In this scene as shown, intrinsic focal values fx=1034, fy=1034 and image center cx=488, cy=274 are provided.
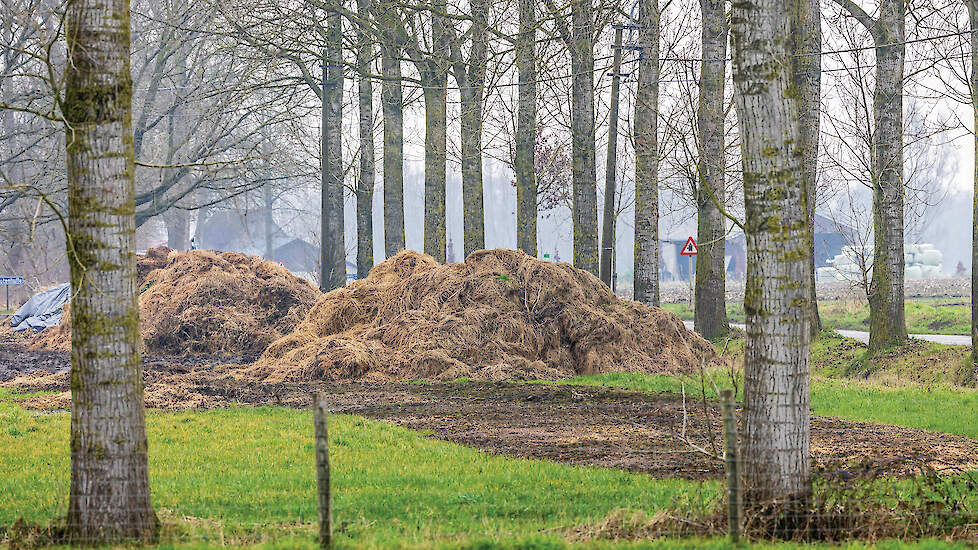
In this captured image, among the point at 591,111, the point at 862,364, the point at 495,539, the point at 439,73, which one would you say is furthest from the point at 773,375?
the point at 439,73

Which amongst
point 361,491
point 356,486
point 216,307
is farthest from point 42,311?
point 361,491

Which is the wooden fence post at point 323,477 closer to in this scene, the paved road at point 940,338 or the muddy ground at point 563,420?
the muddy ground at point 563,420

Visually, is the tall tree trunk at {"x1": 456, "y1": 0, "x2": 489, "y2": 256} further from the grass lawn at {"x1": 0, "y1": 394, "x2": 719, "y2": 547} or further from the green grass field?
the grass lawn at {"x1": 0, "y1": 394, "x2": 719, "y2": 547}

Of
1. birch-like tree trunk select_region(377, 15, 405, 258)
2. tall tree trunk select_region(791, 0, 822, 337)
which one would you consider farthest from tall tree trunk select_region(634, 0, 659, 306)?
birch-like tree trunk select_region(377, 15, 405, 258)

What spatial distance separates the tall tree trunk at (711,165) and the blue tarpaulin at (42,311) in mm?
20840

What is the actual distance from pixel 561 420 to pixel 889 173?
12.4 m

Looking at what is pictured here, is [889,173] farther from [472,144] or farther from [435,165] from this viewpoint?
[435,165]

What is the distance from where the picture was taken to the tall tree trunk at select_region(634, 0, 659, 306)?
25.0m

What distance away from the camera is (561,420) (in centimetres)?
1388

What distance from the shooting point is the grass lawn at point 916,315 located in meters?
35.2

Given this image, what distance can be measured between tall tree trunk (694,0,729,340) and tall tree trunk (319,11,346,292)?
1038 cm

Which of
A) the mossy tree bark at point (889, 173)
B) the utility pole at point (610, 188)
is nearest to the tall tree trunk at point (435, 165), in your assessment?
the utility pole at point (610, 188)

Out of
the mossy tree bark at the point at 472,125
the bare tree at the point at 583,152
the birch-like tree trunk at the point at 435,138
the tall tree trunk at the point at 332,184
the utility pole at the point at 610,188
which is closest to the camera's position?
the bare tree at the point at 583,152

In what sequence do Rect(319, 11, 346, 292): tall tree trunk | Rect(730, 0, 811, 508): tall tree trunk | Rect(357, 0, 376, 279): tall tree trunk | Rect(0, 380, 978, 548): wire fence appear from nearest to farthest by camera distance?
Rect(0, 380, 978, 548): wire fence, Rect(730, 0, 811, 508): tall tree trunk, Rect(319, 11, 346, 292): tall tree trunk, Rect(357, 0, 376, 279): tall tree trunk
